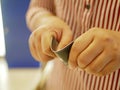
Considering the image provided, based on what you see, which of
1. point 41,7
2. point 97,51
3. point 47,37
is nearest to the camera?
point 97,51

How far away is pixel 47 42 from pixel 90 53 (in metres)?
0.11

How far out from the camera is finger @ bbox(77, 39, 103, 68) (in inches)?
12.8

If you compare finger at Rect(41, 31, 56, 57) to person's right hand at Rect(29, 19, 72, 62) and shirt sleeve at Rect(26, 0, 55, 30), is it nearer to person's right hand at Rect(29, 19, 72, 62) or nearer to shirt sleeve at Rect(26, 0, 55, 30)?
person's right hand at Rect(29, 19, 72, 62)

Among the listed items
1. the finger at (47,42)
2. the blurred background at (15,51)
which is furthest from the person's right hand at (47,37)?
the blurred background at (15,51)

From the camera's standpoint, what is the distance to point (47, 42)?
0.42 meters

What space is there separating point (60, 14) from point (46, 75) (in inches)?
8.6

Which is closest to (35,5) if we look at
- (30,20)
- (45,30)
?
(30,20)

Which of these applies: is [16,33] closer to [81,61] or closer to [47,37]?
[47,37]

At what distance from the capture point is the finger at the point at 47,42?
422mm

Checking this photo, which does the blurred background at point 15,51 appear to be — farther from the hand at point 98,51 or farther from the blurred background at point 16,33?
the hand at point 98,51

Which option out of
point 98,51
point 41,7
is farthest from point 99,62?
point 41,7

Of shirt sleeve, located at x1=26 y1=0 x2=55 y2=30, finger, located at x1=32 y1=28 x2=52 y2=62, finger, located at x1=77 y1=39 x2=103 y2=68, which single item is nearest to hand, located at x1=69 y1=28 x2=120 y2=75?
finger, located at x1=77 y1=39 x2=103 y2=68

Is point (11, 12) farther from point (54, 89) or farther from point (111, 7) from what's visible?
point (111, 7)

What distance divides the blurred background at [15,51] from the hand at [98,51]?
53cm
